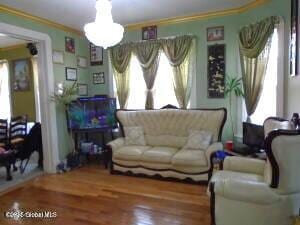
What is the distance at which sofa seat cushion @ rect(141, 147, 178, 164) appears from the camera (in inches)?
143

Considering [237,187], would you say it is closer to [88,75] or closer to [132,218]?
[132,218]

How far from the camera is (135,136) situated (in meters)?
4.21

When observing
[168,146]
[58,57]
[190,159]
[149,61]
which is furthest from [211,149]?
[58,57]

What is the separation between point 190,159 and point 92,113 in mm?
2138

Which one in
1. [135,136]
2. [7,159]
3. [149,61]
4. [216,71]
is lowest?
[7,159]

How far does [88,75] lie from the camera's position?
512cm

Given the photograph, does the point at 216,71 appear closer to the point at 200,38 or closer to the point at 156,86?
the point at 200,38

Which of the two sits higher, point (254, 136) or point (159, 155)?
point (254, 136)

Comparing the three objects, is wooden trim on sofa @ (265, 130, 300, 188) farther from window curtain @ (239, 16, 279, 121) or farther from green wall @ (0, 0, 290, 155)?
green wall @ (0, 0, 290, 155)

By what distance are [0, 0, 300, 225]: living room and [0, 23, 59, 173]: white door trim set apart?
0.02 metres

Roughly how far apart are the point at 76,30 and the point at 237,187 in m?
4.16

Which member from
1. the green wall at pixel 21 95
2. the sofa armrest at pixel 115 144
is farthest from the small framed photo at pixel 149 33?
the green wall at pixel 21 95

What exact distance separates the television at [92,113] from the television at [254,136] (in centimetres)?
235

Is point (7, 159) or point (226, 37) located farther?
point (226, 37)
